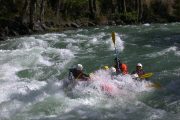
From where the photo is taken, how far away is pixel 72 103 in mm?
16922

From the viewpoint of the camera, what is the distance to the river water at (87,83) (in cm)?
1616

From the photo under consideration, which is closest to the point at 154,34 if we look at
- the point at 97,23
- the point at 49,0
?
the point at 97,23

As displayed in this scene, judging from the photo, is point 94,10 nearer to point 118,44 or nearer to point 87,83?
point 118,44

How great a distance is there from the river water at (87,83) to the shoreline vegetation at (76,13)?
14.0 feet

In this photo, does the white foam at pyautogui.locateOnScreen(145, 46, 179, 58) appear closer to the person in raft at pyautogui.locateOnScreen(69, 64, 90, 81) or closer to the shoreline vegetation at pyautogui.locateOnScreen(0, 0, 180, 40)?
the person in raft at pyautogui.locateOnScreen(69, 64, 90, 81)

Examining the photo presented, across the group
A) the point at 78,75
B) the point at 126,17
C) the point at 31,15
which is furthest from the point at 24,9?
the point at 78,75

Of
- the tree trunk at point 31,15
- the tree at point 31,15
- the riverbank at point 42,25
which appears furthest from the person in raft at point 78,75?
the tree trunk at point 31,15

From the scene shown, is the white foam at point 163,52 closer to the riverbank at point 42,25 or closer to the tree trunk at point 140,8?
the riverbank at point 42,25

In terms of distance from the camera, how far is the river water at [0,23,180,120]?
53.0 ft

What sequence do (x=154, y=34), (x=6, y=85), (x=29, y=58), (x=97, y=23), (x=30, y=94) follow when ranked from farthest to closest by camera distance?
1. (x=97, y=23)
2. (x=154, y=34)
3. (x=29, y=58)
4. (x=6, y=85)
5. (x=30, y=94)

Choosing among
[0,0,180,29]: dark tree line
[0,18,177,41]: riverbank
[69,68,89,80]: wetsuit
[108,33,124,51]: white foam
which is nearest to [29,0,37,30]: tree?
[0,18,177,41]: riverbank

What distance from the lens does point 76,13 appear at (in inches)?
1598

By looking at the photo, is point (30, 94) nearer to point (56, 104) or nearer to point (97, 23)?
point (56, 104)

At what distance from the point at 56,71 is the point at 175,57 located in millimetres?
6212
